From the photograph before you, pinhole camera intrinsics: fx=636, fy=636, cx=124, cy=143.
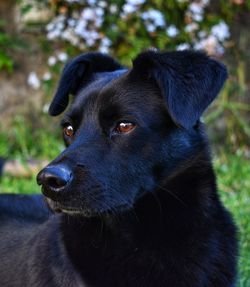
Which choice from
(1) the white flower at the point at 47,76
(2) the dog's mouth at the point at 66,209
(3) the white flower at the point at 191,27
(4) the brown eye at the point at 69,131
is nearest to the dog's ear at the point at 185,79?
(4) the brown eye at the point at 69,131

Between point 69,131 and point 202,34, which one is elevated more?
point 69,131

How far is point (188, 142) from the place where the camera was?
2.81 meters

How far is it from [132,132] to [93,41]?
5.11m

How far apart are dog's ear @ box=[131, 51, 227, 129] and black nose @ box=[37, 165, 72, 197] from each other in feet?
1.65

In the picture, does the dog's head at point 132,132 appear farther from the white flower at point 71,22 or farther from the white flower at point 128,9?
the white flower at point 71,22

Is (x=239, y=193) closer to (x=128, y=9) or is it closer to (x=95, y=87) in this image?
(x=95, y=87)

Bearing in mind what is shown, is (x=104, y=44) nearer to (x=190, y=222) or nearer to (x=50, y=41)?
(x=50, y=41)

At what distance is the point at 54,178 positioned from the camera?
2.45m

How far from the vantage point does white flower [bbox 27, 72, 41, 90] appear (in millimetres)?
7504

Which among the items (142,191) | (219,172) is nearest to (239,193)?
(219,172)

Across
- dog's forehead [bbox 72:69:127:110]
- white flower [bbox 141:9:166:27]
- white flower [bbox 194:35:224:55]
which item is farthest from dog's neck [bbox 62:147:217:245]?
white flower [bbox 194:35:224:55]

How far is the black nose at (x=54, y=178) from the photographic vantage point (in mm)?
2445

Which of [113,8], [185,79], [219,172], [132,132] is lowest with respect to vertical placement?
[219,172]

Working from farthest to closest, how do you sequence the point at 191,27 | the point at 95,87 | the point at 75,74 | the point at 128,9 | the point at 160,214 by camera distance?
the point at 191,27, the point at 128,9, the point at 75,74, the point at 95,87, the point at 160,214
